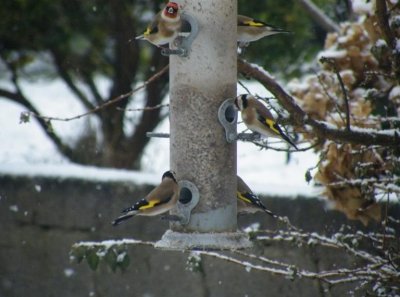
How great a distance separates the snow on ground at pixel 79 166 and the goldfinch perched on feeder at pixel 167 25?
207 cm

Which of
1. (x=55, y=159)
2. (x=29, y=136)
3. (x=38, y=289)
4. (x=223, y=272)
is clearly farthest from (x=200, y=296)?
(x=29, y=136)

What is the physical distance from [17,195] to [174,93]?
124 inches

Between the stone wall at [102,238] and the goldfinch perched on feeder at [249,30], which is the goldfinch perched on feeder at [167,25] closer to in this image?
the goldfinch perched on feeder at [249,30]

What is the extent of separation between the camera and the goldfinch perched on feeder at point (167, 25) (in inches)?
193

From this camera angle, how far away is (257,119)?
5.05 m

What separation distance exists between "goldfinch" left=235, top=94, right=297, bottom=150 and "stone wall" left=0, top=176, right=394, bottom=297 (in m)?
1.84

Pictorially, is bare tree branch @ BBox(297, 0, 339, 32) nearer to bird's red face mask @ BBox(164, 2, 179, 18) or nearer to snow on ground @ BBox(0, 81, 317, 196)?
snow on ground @ BBox(0, 81, 317, 196)

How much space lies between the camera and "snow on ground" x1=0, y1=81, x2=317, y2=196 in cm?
763

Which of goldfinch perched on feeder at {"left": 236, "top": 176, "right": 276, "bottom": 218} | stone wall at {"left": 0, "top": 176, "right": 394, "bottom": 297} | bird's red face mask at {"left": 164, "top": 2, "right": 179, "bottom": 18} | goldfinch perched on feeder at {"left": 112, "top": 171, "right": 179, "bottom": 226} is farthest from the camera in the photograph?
stone wall at {"left": 0, "top": 176, "right": 394, "bottom": 297}

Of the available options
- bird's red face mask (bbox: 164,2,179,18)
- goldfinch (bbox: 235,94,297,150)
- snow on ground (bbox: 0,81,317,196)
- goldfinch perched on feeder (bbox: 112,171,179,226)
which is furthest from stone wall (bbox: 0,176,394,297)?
bird's red face mask (bbox: 164,2,179,18)

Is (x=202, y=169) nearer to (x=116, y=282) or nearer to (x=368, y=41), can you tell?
(x=368, y=41)

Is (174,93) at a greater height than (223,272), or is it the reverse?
(174,93)

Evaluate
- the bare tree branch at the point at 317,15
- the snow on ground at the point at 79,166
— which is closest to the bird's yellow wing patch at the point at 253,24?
the snow on ground at the point at 79,166

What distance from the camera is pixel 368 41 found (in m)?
6.51
